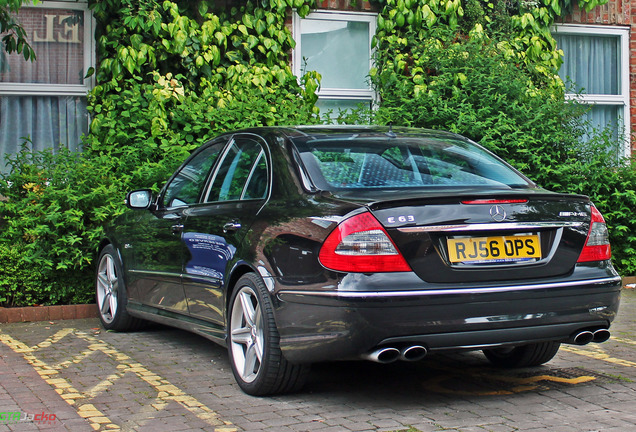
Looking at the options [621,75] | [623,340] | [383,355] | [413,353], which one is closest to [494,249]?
[413,353]

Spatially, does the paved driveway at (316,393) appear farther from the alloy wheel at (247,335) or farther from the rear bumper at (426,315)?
the rear bumper at (426,315)

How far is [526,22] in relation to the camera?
11.8m

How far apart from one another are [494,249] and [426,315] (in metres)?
0.51

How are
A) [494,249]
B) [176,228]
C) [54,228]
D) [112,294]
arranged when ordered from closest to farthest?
[494,249] < [176,228] < [112,294] < [54,228]

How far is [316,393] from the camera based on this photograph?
5000mm

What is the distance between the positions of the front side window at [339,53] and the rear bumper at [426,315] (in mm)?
7351

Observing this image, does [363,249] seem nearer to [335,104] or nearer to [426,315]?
[426,315]

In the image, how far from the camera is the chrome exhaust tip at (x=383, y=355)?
4.30 m

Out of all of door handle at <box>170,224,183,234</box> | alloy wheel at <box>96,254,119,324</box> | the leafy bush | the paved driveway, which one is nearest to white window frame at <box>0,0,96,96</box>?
the leafy bush

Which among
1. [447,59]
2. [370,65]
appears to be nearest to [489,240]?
[447,59]

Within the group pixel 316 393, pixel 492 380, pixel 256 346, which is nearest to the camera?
pixel 256 346

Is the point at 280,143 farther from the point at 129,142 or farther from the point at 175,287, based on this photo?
the point at 129,142

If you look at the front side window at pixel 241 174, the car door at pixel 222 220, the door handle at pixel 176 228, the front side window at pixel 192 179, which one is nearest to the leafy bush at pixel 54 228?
the front side window at pixel 192 179
